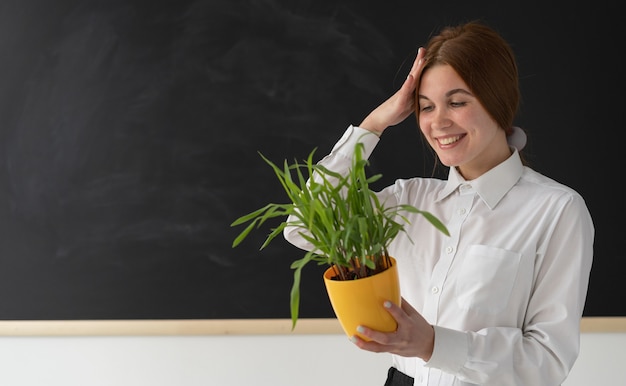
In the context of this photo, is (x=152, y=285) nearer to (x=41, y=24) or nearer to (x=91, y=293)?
(x=91, y=293)

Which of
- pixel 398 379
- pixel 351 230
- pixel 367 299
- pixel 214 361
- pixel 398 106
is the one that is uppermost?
pixel 398 106

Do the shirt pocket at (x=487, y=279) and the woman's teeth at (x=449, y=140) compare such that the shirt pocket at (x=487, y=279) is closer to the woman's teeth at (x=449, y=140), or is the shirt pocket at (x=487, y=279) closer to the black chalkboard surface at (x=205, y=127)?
the woman's teeth at (x=449, y=140)

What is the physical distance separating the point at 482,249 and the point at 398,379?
1.27 feet

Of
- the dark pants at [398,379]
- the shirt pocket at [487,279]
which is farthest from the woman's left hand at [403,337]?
the dark pants at [398,379]

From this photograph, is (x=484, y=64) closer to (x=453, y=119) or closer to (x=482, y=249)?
(x=453, y=119)

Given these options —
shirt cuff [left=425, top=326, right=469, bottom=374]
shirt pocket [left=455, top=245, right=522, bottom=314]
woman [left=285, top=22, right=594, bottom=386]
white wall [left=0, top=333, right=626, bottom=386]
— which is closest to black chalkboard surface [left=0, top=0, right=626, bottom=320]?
white wall [left=0, top=333, right=626, bottom=386]

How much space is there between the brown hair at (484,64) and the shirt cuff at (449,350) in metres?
0.49

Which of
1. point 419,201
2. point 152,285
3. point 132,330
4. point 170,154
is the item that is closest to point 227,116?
point 170,154

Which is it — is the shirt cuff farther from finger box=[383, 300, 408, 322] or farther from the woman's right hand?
the woman's right hand

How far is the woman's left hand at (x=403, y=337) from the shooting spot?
120 centimetres

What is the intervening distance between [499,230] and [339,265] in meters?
0.44

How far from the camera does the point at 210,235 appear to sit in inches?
110

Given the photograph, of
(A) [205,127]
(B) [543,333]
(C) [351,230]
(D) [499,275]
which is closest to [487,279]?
(D) [499,275]

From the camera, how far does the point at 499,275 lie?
1.39 m
